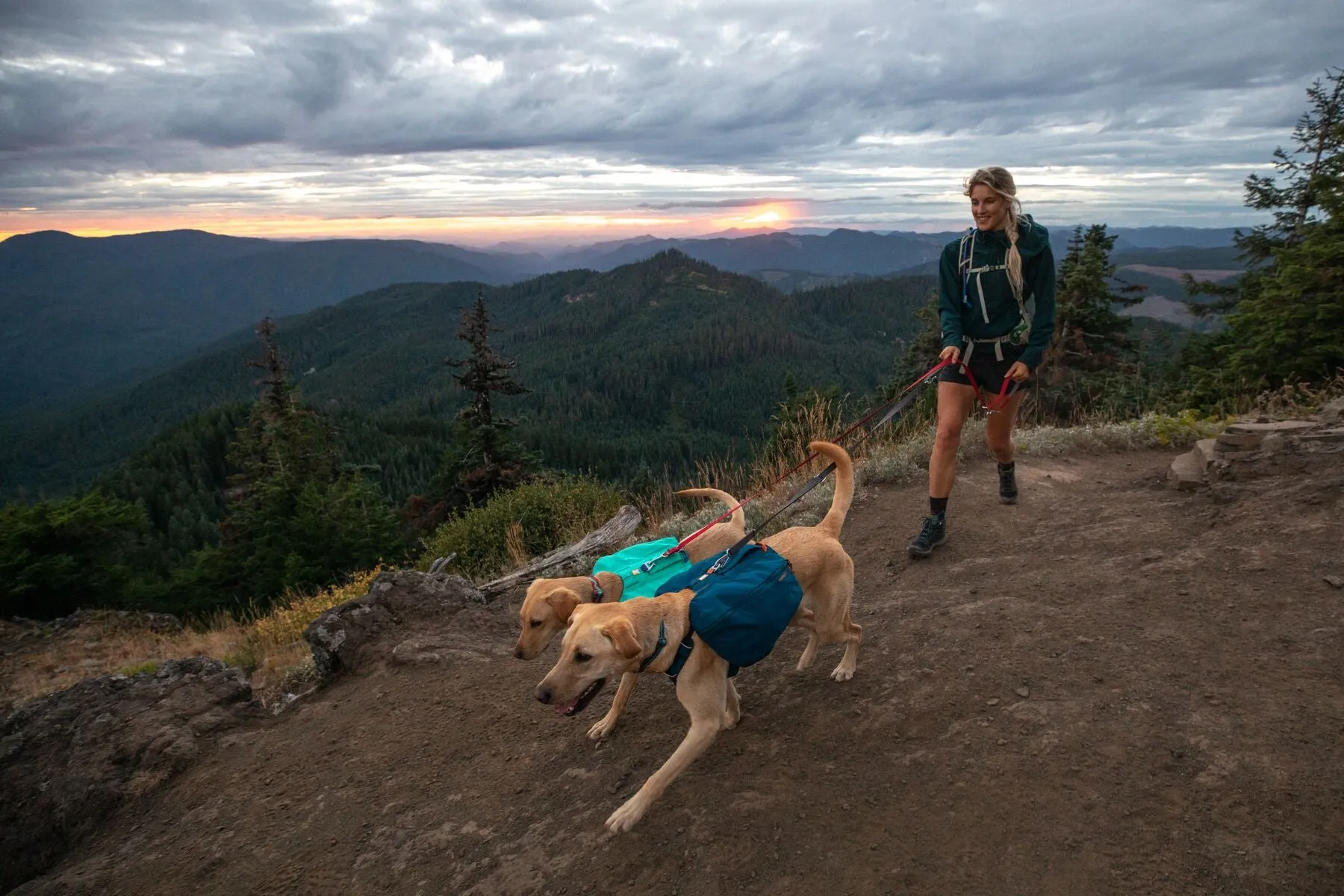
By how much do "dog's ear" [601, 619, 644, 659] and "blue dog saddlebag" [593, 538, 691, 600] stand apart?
1.19 meters

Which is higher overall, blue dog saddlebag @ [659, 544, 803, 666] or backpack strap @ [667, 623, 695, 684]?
blue dog saddlebag @ [659, 544, 803, 666]

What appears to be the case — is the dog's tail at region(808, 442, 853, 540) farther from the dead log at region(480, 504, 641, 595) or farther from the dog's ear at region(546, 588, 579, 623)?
the dead log at region(480, 504, 641, 595)

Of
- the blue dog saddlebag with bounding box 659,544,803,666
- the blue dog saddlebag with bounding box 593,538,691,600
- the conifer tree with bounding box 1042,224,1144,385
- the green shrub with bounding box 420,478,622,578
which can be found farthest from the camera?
the conifer tree with bounding box 1042,224,1144,385

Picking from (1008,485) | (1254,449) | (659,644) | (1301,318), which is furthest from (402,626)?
(1301,318)

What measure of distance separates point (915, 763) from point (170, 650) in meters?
9.68

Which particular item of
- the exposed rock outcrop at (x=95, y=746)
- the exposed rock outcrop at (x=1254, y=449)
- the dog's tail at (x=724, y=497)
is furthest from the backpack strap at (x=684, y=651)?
the exposed rock outcrop at (x=1254, y=449)

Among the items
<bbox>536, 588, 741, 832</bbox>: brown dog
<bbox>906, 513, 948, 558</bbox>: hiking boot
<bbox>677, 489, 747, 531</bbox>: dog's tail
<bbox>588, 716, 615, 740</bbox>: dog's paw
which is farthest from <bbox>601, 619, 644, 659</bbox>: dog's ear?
<bbox>906, 513, 948, 558</bbox>: hiking boot

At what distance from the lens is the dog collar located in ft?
9.54

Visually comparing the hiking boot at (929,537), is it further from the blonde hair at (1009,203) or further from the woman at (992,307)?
the blonde hair at (1009,203)

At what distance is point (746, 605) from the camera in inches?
117

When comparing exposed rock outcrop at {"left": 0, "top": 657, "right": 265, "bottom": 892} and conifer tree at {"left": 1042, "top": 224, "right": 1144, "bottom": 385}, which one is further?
conifer tree at {"left": 1042, "top": 224, "right": 1144, "bottom": 385}

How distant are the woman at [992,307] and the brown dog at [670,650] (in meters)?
1.82

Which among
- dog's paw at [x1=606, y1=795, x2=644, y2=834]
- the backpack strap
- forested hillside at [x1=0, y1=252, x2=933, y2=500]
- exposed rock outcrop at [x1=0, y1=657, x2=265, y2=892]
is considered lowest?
forested hillside at [x1=0, y1=252, x2=933, y2=500]

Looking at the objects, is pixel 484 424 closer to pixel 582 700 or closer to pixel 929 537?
pixel 929 537
